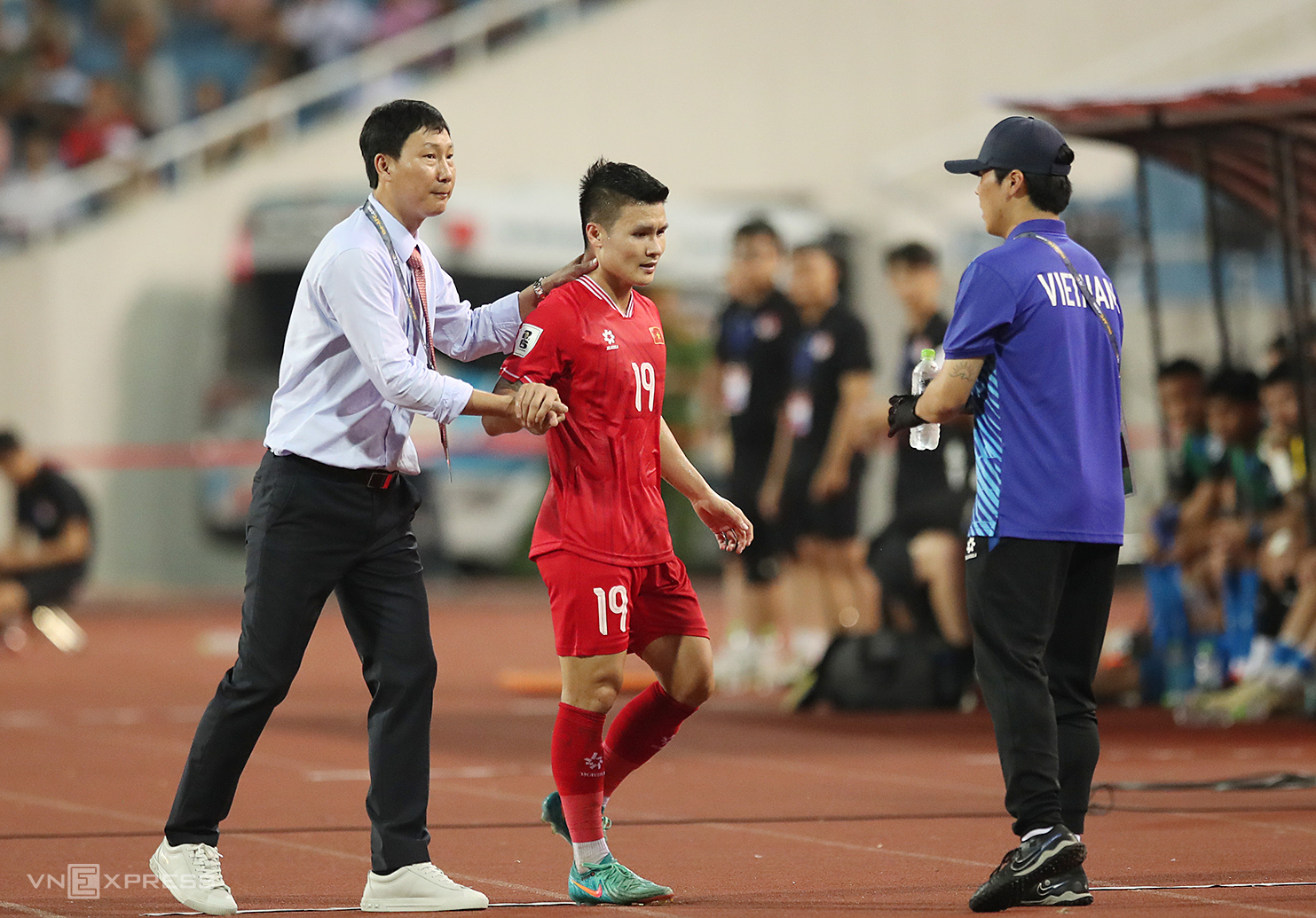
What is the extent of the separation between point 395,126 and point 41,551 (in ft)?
38.1

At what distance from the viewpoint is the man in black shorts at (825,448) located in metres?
12.2

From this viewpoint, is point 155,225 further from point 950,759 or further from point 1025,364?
point 1025,364

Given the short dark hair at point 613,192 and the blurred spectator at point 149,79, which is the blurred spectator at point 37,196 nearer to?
the blurred spectator at point 149,79

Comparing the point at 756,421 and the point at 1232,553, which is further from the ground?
the point at 756,421

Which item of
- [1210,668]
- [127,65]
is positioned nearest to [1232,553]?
[1210,668]

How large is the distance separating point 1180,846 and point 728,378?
6.69m

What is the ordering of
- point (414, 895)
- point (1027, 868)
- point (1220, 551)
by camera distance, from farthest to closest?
point (1220, 551), point (414, 895), point (1027, 868)

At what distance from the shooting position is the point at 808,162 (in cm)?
2405

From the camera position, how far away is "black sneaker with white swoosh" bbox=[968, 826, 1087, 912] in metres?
5.52

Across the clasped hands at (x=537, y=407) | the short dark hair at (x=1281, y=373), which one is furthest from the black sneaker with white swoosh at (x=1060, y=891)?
the short dark hair at (x=1281, y=373)

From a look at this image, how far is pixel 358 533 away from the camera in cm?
577

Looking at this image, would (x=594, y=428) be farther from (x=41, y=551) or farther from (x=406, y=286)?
(x=41, y=551)

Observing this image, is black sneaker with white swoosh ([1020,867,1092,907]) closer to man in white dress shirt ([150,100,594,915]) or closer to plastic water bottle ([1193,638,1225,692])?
man in white dress shirt ([150,100,594,915])

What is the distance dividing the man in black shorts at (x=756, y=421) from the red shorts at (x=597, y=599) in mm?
6422
